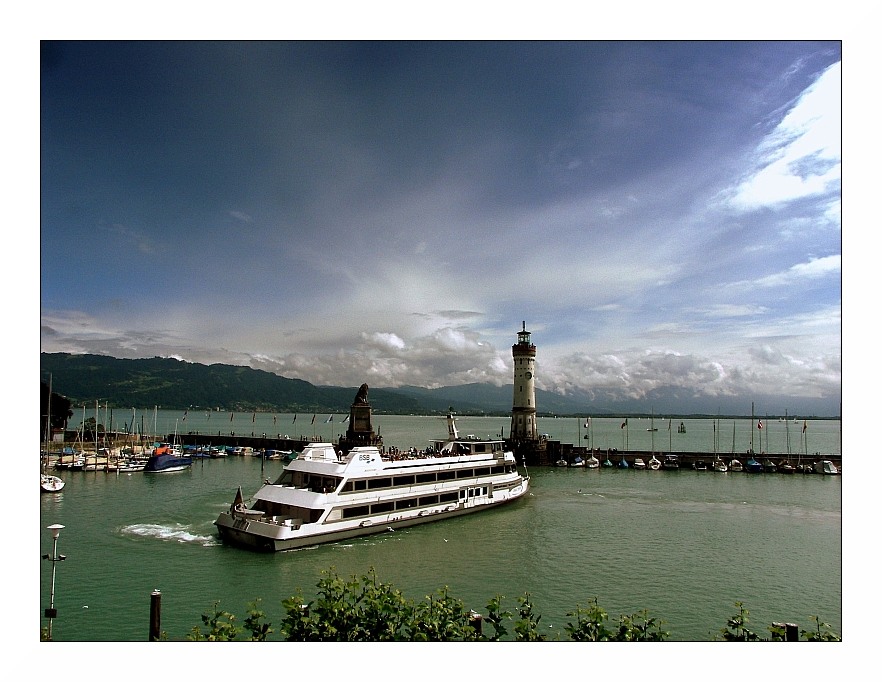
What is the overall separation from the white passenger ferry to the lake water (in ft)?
2.02

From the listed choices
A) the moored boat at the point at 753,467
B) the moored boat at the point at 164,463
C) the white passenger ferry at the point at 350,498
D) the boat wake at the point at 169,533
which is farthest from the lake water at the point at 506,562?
the moored boat at the point at 753,467

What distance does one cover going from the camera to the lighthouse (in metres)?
54.7

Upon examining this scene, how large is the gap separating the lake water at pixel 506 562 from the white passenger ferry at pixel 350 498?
62cm

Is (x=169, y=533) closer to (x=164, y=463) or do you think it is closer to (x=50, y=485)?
(x=50, y=485)

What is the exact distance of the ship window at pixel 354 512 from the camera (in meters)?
22.5

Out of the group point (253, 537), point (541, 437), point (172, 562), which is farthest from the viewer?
point (541, 437)

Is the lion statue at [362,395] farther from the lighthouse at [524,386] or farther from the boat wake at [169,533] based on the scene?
the boat wake at [169,533]

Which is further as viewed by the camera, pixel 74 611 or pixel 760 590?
pixel 760 590

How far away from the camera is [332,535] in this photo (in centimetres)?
2178

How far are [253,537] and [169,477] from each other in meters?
27.7

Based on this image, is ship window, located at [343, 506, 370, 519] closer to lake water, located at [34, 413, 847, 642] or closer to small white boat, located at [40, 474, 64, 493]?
lake water, located at [34, 413, 847, 642]

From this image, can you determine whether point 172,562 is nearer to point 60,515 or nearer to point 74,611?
point 74,611

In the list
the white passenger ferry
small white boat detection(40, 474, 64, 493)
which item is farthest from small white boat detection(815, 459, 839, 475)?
small white boat detection(40, 474, 64, 493)
